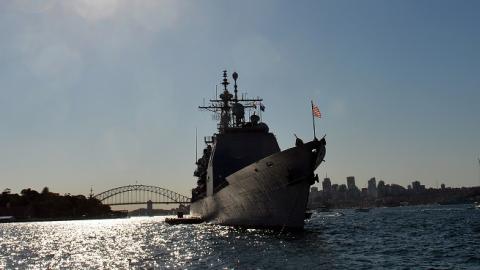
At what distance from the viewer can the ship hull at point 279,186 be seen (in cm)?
2931

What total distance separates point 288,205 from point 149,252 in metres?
9.47

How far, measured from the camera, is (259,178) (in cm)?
3195

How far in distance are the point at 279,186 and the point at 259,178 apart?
1.92 meters

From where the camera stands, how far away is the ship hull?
29312 mm

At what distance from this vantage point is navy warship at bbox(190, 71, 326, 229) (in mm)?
29484

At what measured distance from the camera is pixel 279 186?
100ft

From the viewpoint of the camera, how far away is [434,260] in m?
20.7

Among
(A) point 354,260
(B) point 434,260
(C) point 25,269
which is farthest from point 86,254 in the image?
(B) point 434,260

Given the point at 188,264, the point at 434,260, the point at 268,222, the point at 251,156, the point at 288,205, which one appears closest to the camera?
the point at 434,260

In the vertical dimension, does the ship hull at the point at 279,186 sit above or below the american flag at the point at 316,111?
below

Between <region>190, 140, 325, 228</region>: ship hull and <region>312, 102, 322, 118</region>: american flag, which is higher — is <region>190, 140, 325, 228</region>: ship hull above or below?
below

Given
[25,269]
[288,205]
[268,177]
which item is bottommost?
[25,269]

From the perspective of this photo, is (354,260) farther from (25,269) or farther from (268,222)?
(25,269)

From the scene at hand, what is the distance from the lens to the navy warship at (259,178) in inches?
1161
